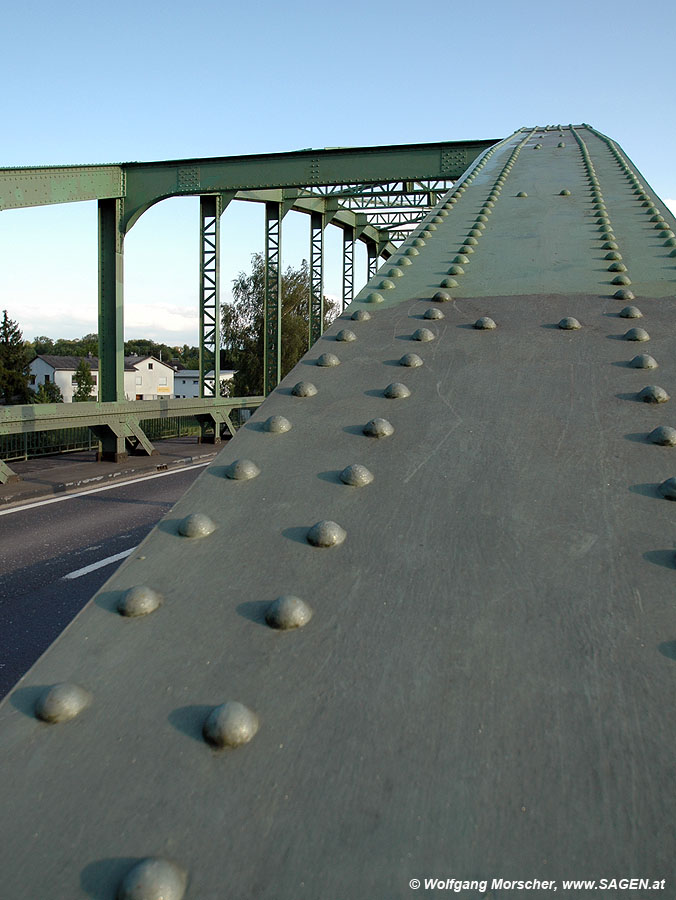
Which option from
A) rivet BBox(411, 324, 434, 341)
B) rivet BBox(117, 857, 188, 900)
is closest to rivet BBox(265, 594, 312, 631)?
rivet BBox(117, 857, 188, 900)

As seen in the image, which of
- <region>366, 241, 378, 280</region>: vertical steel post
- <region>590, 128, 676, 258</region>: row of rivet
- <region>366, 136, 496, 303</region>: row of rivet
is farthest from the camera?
<region>366, 241, 378, 280</region>: vertical steel post

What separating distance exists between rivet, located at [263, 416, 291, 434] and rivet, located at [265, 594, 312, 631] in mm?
698

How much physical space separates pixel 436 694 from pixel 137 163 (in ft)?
50.1

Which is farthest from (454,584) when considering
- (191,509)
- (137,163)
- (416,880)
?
(137,163)

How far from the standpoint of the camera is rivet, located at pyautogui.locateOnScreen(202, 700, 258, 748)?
108 cm

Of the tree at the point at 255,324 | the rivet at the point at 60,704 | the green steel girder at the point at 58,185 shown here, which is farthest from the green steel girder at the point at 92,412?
the tree at the point at 255,324

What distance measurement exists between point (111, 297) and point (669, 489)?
571 inches

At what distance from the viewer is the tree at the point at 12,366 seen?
4816 centimetres

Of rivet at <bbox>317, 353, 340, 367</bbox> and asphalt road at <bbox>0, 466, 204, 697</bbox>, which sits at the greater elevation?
rivet at <bbox>317, 353, 340, 367</bbox>

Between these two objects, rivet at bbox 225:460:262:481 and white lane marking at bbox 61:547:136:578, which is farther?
white lane marking at bbox 61:547:136:578

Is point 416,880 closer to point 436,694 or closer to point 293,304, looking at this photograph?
point 436,694

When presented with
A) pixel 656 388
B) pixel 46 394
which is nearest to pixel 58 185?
pixel 656 388

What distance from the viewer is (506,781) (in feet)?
3.25

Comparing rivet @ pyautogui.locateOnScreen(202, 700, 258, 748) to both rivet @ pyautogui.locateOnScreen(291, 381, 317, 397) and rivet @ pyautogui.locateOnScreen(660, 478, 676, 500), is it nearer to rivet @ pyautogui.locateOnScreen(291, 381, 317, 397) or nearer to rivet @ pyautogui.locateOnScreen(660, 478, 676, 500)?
rivet @ pyautogui.locateOnScreen(660, 478, 676, 500)
